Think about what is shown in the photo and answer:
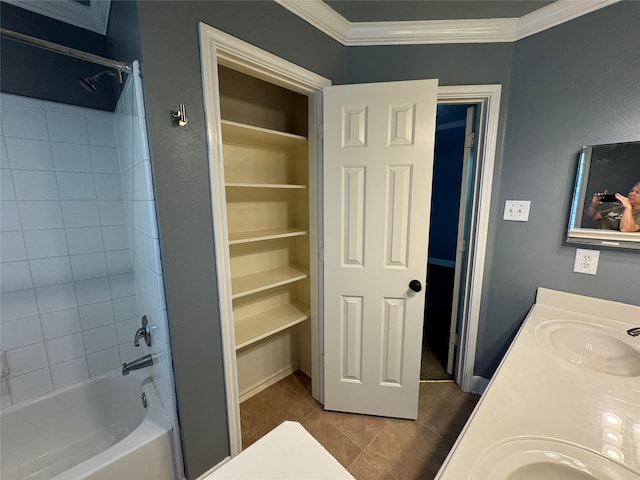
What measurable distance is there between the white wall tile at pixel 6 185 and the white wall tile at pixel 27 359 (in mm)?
783

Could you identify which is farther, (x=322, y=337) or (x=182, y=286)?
(x=322, y=337)

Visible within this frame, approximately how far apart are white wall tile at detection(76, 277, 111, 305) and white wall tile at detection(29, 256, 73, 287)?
0.07 m

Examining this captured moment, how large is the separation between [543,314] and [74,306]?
2604 mm

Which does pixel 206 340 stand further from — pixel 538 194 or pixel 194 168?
pixel 538 194

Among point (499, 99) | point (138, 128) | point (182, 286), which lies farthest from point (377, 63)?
point (182, 286)

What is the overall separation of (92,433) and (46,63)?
2.01 meters

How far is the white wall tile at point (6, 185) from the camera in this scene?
49.2 inches

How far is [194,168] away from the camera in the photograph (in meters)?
1.09

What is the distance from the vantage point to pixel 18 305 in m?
1.33

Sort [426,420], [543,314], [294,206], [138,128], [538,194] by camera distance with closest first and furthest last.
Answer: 1. [138,128]
2. [543,314]
3. [538,194]
4. [426,420]
5. [294,206]

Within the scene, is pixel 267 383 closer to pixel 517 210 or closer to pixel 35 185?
pixel 35 185

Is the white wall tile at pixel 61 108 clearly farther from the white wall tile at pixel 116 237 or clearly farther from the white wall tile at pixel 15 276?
the white wall tile at pixel 15 276

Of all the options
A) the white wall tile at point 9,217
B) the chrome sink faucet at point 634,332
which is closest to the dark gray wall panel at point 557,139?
the chrome sink faucet at point 634,332

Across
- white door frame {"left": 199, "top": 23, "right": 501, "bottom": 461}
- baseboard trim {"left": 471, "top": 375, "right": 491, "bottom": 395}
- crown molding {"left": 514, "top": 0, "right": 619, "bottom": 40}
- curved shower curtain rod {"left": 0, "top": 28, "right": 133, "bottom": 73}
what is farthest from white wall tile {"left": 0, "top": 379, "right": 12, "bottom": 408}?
Result: crown molding {"left": 514, "top": 0, "right": 619, "bottom": 40}
